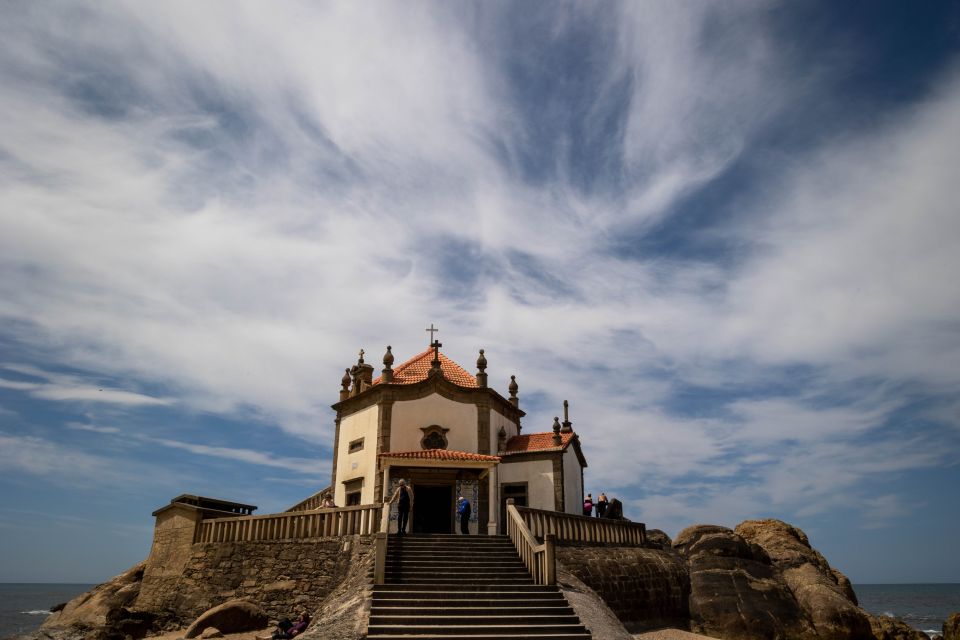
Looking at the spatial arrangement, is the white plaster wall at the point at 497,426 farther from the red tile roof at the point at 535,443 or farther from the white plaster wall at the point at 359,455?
the white plaster wall at the point at 359,455

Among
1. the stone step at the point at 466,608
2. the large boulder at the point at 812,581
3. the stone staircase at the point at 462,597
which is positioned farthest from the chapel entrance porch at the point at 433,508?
the large boulder at the point at 812,581

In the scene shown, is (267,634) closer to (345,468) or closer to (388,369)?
(345,468)

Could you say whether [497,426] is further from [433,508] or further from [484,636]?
[484,636]

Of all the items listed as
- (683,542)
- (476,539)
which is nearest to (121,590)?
(476,539)

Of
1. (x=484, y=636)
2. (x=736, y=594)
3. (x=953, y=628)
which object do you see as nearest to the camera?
(x=484, y=636)

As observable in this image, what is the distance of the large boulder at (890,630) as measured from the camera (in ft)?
72.2

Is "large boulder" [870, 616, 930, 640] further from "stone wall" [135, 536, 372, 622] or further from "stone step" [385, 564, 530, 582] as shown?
"stone wall" [135, 536, 372, 622]

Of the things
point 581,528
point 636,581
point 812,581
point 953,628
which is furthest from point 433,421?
point 953,628

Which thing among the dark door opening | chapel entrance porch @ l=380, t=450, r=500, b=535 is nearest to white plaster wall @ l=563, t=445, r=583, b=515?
chapel entrance porch @ l=380, t=450, r=500, b=535

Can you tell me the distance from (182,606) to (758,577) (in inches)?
751

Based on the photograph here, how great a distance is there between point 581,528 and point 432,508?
20.9 feet

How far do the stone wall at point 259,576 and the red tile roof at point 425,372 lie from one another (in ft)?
27.9

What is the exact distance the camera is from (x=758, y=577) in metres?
22.9

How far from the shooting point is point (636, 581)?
20219 mm
